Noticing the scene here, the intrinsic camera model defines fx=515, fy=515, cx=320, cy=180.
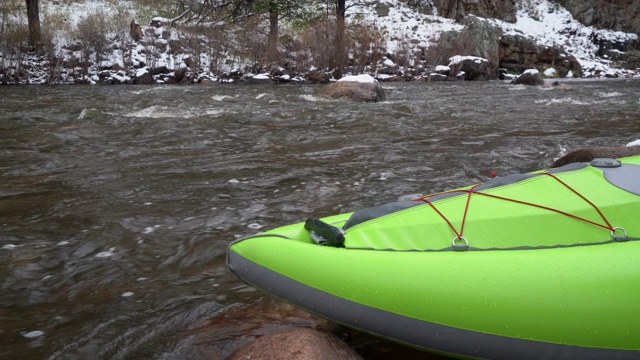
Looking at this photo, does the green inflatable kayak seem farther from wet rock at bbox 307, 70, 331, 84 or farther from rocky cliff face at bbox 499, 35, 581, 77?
rocky cliff face at bbox 499, 35, 581, 77

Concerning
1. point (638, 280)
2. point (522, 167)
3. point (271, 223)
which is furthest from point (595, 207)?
point (522, 167)

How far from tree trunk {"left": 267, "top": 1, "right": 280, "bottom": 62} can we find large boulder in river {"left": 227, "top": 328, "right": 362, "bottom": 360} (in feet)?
46.5

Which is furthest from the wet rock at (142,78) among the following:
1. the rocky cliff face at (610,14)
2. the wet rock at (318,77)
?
the rocky cliff face at (610,14)

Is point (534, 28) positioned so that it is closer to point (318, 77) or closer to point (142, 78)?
point (318, 77)

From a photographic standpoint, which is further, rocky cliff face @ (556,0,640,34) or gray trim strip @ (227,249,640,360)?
rocky cliff face @ (556,0,640,34)

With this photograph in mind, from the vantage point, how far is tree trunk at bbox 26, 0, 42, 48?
14039 mm

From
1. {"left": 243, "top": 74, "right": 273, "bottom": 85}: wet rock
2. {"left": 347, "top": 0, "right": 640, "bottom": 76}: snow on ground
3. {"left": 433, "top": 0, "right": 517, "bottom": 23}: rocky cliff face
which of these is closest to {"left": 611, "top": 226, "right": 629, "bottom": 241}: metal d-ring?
{"left": 243, "top": 74, "right": 273, "bottom": 85}: wet rock

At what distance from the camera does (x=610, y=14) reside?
2255 cm

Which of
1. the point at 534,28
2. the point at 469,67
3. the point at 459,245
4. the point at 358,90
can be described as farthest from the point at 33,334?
the point at 534,28

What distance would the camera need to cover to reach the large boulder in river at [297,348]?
5.05 ft

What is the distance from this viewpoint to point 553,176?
2232 mm

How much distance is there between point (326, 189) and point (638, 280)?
2399mm

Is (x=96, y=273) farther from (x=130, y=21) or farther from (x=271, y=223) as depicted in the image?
(x=130, y=21)

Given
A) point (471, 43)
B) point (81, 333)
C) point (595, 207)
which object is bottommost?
point (81, 333)
